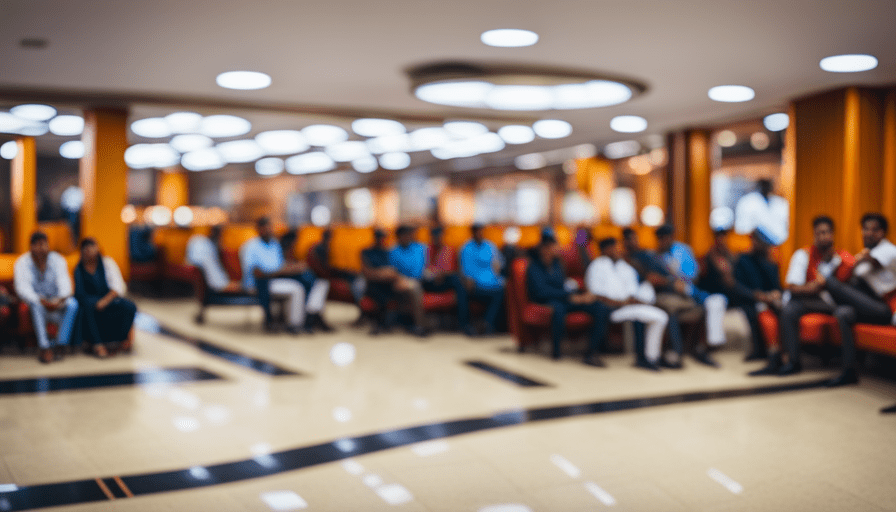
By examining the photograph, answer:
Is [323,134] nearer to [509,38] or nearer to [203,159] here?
[203,159]

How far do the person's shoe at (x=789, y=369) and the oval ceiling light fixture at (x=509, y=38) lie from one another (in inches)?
146

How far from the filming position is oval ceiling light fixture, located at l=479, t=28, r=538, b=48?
240 inches

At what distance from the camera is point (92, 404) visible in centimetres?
542

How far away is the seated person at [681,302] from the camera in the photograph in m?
7.26

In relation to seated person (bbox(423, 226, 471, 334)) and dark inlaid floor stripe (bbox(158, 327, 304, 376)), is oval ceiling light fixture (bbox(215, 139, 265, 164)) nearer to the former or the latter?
seated person (bbox(423, 226, 471, 334))

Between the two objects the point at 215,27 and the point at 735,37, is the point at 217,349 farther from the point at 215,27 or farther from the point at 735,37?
the point at 735,37

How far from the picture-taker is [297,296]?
30.0 feet

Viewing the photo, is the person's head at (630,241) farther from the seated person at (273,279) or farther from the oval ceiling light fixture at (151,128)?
the oval ceiling light fixture at (151,128)

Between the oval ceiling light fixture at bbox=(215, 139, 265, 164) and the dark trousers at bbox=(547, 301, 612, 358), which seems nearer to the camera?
the dark trousers at bbox=(547, 301, 612, 358)

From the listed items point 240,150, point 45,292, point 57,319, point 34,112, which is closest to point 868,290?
point 57,319

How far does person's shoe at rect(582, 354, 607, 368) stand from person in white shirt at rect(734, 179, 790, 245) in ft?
32.3

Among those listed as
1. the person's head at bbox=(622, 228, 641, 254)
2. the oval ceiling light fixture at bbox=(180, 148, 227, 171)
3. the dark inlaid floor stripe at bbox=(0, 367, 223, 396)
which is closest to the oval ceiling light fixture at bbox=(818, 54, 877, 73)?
the person's head at bbox=(622, 228, 641, 254)

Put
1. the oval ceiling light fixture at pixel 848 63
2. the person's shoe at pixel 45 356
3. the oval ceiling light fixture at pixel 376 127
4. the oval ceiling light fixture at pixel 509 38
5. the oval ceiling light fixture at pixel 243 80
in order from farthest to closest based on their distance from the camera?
the oval ceiling light fixture at pixel 376 127
the oval ceiling light fixture at pixel 243 80
the person's shoe at pixel 45 356
the oval ceiling light fixture at pixel 848 63
the oval ceiling light fixture at pixel 509 38

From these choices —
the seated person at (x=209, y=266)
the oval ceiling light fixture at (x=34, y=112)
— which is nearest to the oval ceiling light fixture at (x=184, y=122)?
the oval ceiling light fixture at (x=34, y=112)
